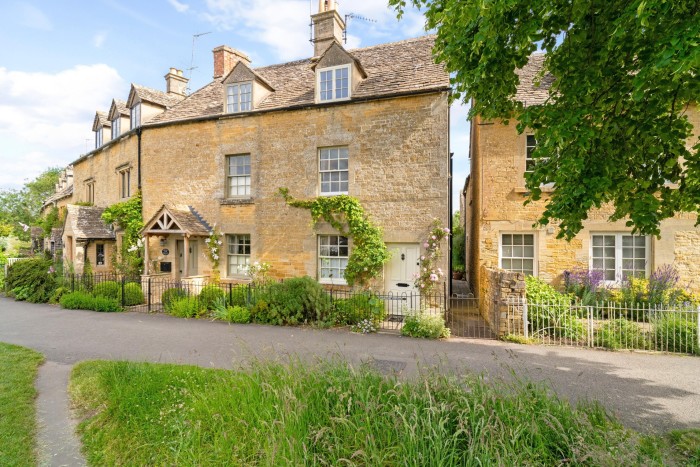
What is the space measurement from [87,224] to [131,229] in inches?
155

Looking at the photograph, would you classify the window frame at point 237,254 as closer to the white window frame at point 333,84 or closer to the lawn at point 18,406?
the white window frame at point 333,84

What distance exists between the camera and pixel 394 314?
12.3 meters

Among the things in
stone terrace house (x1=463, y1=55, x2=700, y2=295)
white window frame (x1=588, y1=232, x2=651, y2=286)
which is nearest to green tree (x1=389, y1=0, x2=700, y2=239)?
stone terrace house (x1=463, y1=55, x2=700, y2=295)

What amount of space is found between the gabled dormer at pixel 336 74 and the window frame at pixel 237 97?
3.16 m

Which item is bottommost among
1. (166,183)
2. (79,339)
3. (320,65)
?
(79,339)

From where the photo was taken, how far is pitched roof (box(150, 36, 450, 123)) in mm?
12742

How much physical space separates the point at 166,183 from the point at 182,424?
48.0ft

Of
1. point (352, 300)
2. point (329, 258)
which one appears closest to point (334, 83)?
point (329, 258)

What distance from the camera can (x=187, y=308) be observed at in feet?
39.9

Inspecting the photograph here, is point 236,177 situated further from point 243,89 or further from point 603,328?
point 603,328

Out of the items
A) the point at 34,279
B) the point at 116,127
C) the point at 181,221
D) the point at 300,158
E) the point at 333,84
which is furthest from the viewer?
the point at 116,127

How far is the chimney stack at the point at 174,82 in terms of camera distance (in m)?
22.0

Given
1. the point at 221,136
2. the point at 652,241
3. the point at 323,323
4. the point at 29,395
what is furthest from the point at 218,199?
the point at 652,241

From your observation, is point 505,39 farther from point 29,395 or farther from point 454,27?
point 29,395
